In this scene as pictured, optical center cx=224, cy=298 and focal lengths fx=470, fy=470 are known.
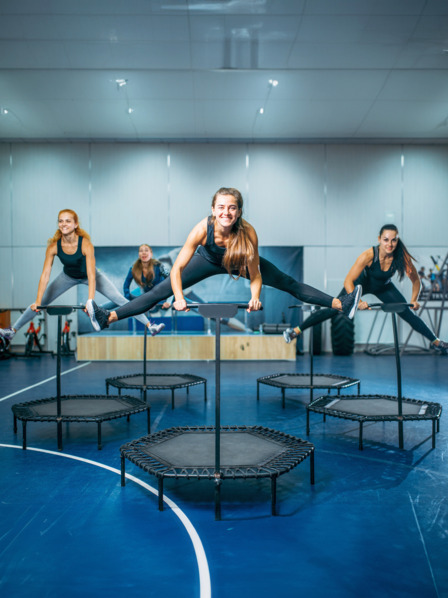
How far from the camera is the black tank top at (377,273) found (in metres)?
4.20

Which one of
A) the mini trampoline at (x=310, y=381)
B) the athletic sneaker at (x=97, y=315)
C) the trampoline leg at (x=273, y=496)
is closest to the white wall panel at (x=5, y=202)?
the mini trampoline at (x=310, y=381)

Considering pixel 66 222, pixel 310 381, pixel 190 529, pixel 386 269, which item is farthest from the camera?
pixel 310 381

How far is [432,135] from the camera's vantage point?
866 centimetres

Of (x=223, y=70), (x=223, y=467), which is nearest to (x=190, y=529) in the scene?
(x=223, y=467)

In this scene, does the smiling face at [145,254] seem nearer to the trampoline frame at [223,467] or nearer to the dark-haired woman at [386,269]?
the dark-haired woman at [386,269]

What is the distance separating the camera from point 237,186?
8.81m

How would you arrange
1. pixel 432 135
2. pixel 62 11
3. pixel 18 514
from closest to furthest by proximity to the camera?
1. pixel 18 514
2. pixel 62 11
3. pixel 432 135

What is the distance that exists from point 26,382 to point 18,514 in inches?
150

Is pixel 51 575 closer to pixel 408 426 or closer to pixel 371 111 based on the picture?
pixel 408 426

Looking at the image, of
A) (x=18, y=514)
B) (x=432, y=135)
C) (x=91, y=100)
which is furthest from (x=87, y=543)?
(x=432, y=135)

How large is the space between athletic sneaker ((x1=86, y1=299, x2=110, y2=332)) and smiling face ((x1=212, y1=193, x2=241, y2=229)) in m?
1.04

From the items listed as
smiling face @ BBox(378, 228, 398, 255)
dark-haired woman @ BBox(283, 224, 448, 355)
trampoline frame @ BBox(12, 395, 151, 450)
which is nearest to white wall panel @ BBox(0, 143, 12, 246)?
trampoline frame @ BBox(12, 395, 151, 450)

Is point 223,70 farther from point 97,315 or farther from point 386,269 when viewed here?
point 97,315

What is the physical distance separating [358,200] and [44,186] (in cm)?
591
